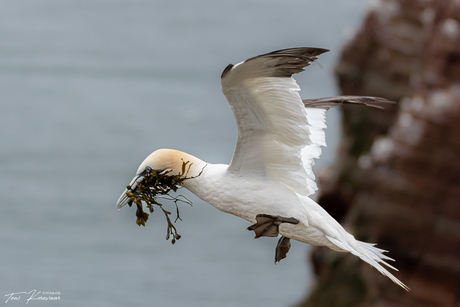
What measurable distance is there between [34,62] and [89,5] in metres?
15.6

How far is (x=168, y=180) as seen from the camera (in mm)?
4352

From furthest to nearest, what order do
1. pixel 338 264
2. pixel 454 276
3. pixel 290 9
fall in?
pixel 290 9 < pixel 338 264 < pixel 454 276

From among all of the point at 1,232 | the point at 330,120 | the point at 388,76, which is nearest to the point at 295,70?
the point at 388,76

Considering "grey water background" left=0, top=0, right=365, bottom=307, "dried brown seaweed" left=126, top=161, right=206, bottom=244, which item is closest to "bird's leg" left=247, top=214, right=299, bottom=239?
"dried brown seaweed" left=126, top=161, right=206, bottom=244

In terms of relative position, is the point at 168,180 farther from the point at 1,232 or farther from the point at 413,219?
the point at 1,232

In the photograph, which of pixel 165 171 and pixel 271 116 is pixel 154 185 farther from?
pixel 271 116

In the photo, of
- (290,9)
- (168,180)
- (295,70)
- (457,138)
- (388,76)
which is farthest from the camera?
(290,9)

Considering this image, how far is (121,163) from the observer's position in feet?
140

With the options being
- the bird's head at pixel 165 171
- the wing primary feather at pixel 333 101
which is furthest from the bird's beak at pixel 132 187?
the wing primary feather at pixel 333 101

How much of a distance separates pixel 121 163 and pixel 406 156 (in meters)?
33.2

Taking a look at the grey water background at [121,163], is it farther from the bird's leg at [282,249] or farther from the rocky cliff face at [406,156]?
the bird's leg at [282,249]

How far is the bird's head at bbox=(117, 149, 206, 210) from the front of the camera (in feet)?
14.2

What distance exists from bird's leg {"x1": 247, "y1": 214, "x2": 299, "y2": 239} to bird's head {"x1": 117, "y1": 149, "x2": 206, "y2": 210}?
0.54 meters

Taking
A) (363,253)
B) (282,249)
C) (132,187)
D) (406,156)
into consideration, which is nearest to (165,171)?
(132,187)
